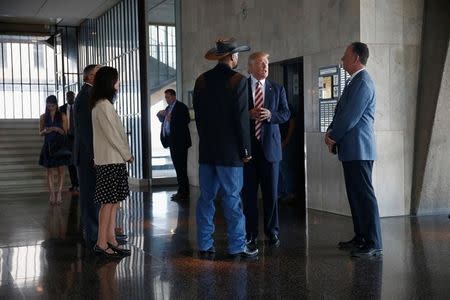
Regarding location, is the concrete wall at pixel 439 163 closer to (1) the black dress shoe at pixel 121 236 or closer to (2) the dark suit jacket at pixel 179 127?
(1) the black dress shoe at pixel 121 236

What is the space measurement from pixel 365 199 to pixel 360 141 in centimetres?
49

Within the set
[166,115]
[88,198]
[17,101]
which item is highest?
[17,101]

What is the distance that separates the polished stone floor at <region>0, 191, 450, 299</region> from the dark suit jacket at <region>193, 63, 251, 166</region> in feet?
2.89

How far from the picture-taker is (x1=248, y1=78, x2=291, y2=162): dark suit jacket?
543 cm

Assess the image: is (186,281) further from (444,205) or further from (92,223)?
(444,205)

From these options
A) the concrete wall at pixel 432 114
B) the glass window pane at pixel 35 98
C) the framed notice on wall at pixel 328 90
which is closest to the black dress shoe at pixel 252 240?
the framed notice on wall at pixel 328 90

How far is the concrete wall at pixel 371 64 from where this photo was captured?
6.92 meters

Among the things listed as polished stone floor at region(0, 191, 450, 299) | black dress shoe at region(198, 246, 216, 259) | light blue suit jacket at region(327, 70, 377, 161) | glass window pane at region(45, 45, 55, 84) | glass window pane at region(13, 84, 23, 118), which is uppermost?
glass window pane at region(45, 45, 55, 84)

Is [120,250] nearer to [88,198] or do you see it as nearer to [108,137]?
[88,198]

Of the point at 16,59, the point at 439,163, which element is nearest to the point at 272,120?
the point at 439,163

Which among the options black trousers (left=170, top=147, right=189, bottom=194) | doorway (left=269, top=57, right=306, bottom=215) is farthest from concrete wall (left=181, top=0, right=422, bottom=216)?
black trousers (left=170, top=147, right=189, bottom=194)

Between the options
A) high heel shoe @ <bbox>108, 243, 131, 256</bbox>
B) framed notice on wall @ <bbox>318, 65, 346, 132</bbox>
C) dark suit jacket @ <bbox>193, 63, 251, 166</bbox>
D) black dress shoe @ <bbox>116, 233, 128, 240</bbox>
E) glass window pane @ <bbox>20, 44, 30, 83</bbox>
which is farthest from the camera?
glass window pane @ <bbox>20, 44, 30, 83</bbox>

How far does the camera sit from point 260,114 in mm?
5270

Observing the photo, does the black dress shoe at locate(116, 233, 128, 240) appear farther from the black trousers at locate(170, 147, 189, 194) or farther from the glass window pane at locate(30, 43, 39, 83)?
the glass window pane at locate(30, 43, 39, 83)
